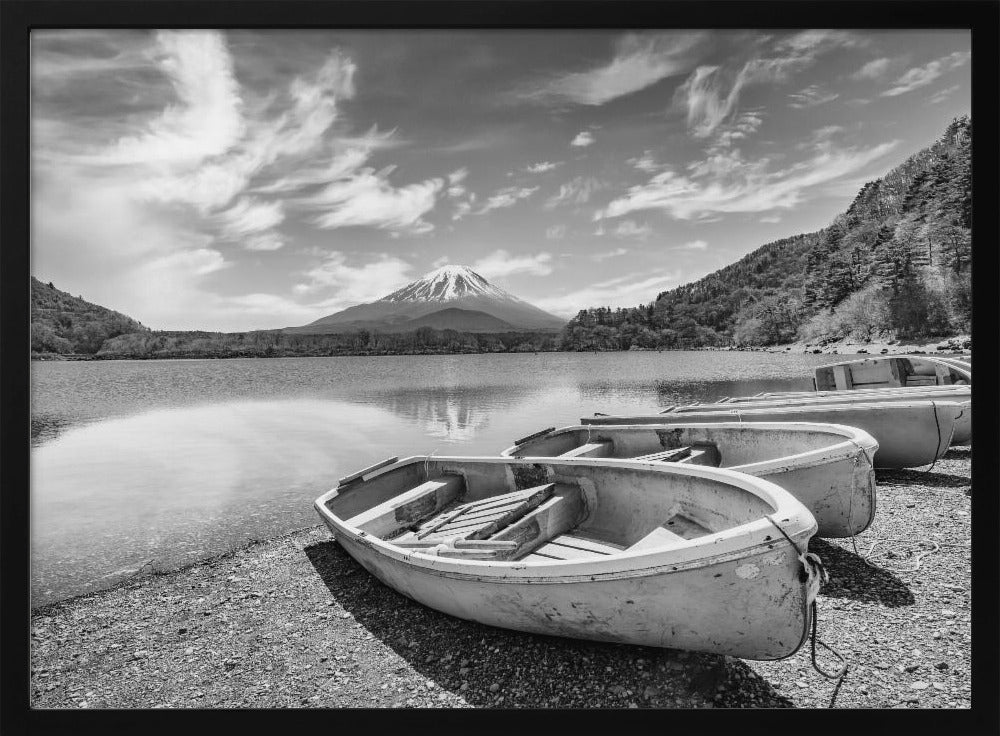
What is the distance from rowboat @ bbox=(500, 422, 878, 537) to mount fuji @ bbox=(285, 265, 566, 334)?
119 feet

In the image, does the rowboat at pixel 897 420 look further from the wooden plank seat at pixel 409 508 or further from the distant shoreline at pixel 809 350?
the wooden plank seat at pixel 409 508

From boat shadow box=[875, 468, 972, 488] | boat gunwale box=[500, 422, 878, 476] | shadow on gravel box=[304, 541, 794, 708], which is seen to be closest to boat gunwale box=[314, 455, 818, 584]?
shadow on gravel box=[304, 541, 794, 708]

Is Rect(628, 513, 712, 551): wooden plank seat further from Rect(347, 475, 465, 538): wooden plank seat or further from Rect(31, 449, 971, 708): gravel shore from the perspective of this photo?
Rect(347, 475, 465, 538): wooden plank seat

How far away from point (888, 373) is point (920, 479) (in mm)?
4266

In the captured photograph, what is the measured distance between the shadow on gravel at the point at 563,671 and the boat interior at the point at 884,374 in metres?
8.94

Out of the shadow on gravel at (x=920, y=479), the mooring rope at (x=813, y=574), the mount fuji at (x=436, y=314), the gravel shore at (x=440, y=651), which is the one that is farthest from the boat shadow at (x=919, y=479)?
the mount fuji at (x=436, y=314)

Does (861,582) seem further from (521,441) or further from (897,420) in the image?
(521,441)

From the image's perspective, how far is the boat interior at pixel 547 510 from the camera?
3396 mm

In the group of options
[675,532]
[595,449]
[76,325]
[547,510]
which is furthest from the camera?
[76,325]

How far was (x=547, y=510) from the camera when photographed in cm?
402

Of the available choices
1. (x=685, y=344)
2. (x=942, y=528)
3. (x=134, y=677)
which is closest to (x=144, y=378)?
(x=134, y=677)

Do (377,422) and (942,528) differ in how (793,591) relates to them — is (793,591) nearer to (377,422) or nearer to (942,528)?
(942,528)

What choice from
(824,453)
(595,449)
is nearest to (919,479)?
(824,453)
